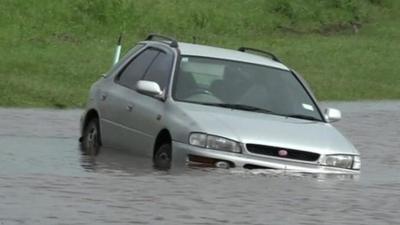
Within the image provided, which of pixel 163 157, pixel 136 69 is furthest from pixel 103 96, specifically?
pixel 163 157

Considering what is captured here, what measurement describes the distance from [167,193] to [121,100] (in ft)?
12.4

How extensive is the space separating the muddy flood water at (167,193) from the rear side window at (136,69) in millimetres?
801

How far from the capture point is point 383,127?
21078 mm

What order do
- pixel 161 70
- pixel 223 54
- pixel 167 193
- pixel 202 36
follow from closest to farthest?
pixel 167 193, pixel 161 70, pixel 223 54, pixel 202 36

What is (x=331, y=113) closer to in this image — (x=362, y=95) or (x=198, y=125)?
(x=198, y=125)

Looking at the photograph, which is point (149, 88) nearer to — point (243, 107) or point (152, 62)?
point (243, 107)

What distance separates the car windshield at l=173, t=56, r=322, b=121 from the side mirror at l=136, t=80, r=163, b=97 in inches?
7.1

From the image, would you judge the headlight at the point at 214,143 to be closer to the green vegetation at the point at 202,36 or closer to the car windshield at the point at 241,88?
the car windshield at the point at 241,88

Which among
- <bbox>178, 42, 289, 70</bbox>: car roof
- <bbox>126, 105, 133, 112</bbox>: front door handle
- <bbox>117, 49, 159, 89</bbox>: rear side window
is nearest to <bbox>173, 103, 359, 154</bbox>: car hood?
<bbox>126, 105, 133, 112</bbox>: front door handle

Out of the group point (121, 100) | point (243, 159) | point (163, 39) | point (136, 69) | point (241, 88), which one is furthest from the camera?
point (163, 39)

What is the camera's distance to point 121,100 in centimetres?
1420

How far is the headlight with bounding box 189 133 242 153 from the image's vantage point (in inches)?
484

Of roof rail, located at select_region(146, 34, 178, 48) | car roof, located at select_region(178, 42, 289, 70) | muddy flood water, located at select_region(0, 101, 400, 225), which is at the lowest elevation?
muddy flood water, located at select_region(0, 101, 400, 225)

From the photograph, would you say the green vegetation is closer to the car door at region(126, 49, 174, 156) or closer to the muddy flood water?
the car door at region(126, 49, 174, 156)
